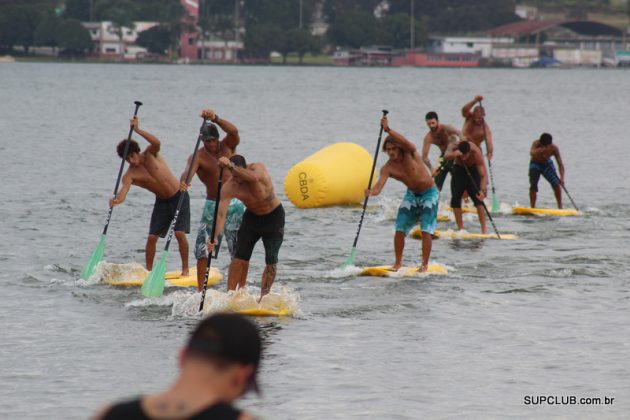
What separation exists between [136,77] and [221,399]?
150 meters

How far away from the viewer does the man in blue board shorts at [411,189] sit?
16097 mm

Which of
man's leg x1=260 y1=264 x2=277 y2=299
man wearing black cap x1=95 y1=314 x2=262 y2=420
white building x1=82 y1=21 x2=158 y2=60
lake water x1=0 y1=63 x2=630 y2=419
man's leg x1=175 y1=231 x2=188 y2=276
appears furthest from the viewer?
white building x1=82 y1=21 x2=158 y2=60

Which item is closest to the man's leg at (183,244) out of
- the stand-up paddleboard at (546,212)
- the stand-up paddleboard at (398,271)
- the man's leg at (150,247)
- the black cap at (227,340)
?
the man's leg at (150,247)

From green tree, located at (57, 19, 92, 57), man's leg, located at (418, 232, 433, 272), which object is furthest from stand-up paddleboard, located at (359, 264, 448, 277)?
green tree, located at (57, 19, 92, 57)

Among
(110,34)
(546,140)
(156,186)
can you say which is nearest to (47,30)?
(110,34)

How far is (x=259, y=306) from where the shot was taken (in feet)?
47.6

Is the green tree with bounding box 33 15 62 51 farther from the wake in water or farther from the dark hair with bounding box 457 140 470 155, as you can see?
the wake in water

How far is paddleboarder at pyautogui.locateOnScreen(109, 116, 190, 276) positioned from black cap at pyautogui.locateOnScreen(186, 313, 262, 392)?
10.4m

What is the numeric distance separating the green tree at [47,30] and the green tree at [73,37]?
718 mm

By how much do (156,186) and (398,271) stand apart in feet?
11.6

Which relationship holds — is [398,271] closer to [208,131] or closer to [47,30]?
[208,131]

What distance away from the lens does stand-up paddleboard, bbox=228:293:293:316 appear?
47.0ft

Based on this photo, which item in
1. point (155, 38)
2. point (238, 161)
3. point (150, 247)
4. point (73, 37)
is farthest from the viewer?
point (155, 38)

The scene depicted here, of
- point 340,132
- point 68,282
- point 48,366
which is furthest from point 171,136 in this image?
point 48,366
